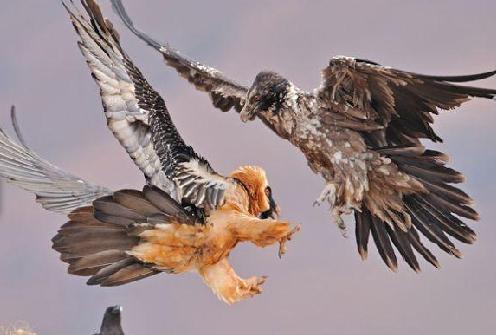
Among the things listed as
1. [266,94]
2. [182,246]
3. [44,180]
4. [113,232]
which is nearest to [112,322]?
[113,232]

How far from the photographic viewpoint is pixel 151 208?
626 centimetres

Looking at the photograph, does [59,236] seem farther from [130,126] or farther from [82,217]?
[130,126]

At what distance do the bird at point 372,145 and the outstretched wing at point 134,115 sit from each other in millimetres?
561

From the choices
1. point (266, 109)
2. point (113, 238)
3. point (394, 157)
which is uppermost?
point (266, 109)

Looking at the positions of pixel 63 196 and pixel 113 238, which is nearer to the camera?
pixel 113 238

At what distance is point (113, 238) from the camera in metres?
6.40

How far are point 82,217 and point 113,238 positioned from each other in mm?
259

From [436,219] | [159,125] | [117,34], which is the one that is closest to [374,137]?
[436,219]

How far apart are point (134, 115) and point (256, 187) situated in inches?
39.9

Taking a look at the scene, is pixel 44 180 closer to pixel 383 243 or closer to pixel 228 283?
pixel 228 283

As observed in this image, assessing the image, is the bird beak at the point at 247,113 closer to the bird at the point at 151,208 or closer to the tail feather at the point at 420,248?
the bird at the point at 151,208

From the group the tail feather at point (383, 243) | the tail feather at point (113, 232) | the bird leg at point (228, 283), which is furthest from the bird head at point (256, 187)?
the tail feather at point (383, 243)

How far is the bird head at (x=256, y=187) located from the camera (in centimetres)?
675

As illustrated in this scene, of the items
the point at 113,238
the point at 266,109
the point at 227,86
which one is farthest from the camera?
the point at 227,86
